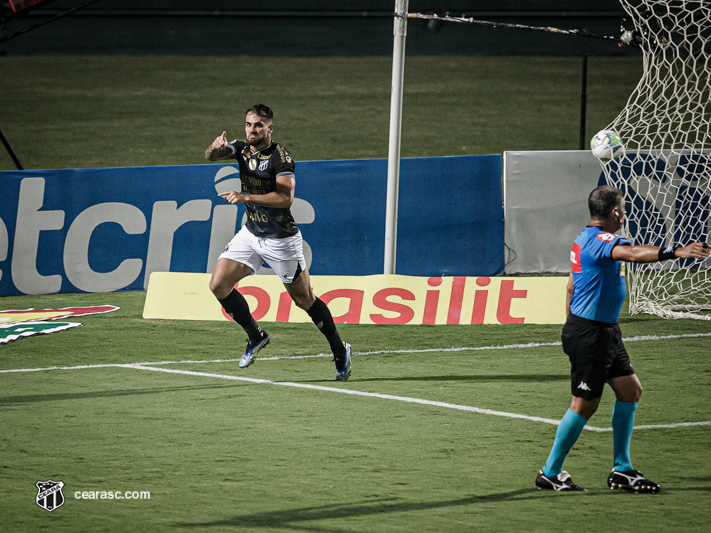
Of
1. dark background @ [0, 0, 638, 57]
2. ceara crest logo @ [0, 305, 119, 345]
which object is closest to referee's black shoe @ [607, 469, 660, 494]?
ceara crest logo @ [0, 305, 119, 345]

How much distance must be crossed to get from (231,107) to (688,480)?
22.8 meters

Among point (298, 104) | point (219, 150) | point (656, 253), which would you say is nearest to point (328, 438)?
point (656, 253)

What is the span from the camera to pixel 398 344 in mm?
10188

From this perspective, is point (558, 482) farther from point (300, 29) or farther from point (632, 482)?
point (300, 29)

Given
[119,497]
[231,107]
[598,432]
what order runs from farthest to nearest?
[231,107], [598,432], [119,497]

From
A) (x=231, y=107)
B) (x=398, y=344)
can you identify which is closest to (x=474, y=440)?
(x=398, y=344)

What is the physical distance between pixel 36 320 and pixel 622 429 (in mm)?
7171

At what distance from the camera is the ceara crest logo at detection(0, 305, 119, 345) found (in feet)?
33.7

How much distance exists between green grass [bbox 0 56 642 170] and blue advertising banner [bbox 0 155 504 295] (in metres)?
8.95

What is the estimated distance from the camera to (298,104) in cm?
2755

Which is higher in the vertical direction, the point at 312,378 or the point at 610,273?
the point at 610,273

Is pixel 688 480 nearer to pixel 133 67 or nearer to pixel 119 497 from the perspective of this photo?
pixel 119 497

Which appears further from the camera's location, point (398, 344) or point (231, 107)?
point (231, 107)

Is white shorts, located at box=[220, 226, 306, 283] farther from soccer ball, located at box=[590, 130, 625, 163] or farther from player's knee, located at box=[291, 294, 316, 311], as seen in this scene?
soccer ball, located at box=[590, 130, 625, 163]
